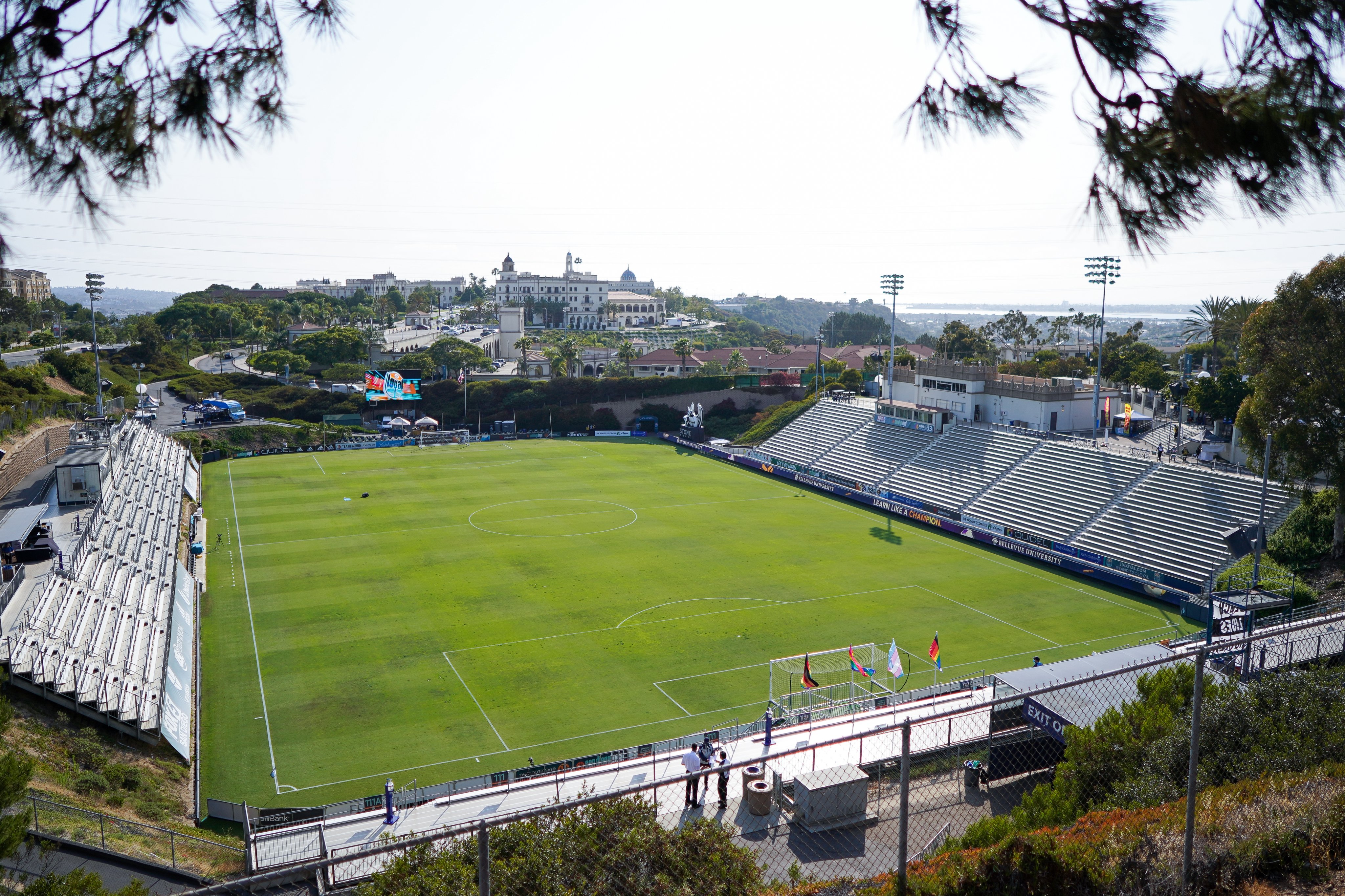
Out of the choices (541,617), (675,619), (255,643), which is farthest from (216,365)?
(675,619)

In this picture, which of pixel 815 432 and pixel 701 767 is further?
pixel 815 432

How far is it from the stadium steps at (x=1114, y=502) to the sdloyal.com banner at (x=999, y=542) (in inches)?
71.6

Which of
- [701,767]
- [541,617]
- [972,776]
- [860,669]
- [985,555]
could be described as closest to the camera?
[972,776]

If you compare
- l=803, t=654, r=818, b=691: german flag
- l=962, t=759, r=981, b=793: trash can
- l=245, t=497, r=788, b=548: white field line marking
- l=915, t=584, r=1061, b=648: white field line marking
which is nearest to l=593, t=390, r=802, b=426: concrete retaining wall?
l=245, t=497, r=788, b=548: white field line marking

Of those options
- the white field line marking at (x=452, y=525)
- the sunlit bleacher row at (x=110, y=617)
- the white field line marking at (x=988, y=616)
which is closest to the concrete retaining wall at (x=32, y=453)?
the sunlit bleacher row at (x=110, y=617)

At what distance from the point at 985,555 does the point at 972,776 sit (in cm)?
2333

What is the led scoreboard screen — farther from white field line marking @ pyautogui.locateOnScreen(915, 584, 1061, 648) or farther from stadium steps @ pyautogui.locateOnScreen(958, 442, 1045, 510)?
white field line marking @ pyautogui.locateOnScreen(915, 584, 1061, 648)

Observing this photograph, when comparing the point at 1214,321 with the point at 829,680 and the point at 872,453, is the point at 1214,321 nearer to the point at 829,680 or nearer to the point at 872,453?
the point at 872,453

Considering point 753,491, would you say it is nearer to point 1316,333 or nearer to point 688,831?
point 1316,333

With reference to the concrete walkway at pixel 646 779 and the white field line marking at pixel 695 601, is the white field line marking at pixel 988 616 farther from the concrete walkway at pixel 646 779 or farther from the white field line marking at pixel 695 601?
the concrete walkway at pixel 646 779

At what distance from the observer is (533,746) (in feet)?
69.7

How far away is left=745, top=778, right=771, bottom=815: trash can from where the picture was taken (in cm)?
1505

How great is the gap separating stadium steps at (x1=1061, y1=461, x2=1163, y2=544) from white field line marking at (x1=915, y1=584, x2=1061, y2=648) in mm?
8481

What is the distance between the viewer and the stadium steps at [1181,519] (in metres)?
33.4
